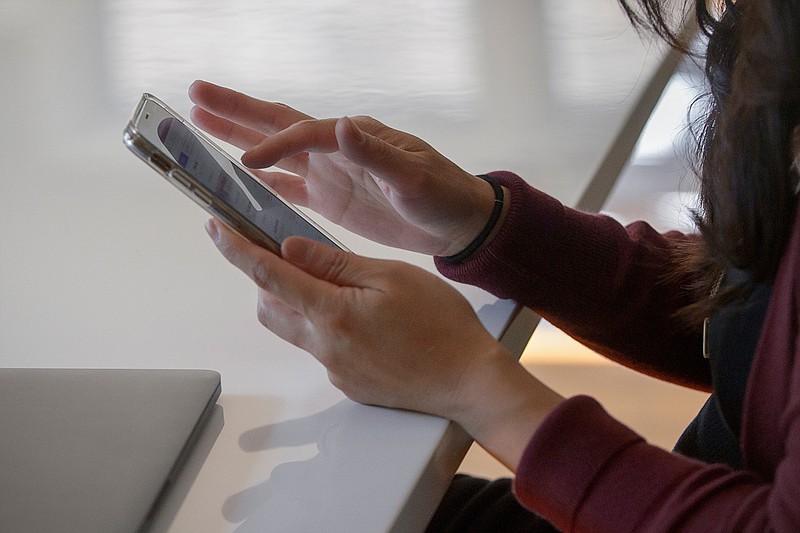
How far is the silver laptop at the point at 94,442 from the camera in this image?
41cm

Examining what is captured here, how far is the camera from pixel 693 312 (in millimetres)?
653

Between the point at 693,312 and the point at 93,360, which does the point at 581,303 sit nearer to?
the point at 693,312

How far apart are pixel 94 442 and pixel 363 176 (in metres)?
0.26

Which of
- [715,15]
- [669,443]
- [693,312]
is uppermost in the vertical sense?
[715,15]

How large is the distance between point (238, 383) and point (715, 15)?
468 mm

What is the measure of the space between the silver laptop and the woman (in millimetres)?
79

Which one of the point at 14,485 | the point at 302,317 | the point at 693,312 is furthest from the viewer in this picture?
the point at 693,312

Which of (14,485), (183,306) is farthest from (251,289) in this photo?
(14,485)

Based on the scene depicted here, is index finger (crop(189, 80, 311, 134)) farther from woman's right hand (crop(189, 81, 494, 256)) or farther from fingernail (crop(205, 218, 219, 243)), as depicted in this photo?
fingernail (crop(205, 218, 219, 243))

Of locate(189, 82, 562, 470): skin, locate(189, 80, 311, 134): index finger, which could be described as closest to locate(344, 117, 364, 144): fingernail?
locate(189, 82, 562, 470): skin

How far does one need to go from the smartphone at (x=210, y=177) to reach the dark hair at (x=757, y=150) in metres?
0.25

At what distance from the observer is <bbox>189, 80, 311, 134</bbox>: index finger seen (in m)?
0.62

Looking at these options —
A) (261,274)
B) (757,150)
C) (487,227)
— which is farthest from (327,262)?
(757,150)

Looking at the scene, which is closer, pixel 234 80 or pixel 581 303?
pixel 581 303
